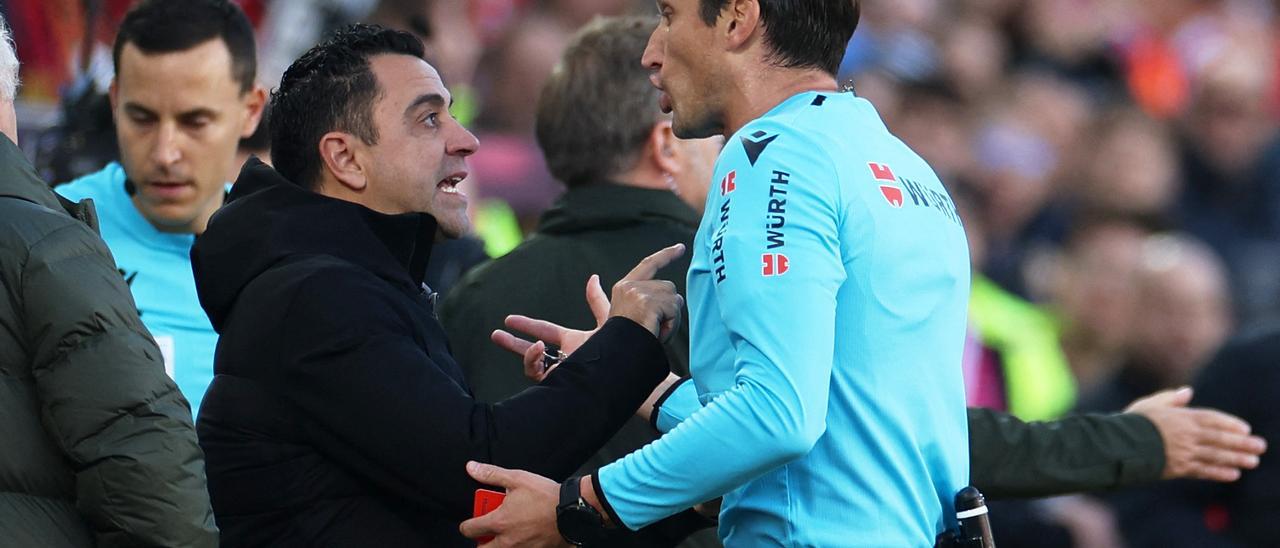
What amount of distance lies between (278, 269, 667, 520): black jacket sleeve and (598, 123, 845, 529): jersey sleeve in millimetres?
221

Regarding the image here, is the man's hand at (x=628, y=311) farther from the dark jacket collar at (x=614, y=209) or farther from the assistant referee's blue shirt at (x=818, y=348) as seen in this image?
the dark jacket collar at (x=614, y=209)

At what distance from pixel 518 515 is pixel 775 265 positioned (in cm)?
61

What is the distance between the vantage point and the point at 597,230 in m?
3.99

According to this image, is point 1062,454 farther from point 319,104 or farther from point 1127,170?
point 1127,170

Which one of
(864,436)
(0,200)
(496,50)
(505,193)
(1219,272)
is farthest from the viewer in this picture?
(1219,272)

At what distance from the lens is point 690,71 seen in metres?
3.04

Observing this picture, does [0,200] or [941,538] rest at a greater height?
[0,200]

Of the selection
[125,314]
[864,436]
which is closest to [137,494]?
[125,314]

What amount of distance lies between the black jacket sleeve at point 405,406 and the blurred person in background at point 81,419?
0.22m

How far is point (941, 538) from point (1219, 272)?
6571mm

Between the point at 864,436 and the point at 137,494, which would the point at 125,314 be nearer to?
the point at 137,494

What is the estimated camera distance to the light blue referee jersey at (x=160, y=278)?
4414 millimetres

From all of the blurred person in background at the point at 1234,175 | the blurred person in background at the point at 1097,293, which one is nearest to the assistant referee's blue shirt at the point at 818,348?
the blurred person in background at the point at 1097,293

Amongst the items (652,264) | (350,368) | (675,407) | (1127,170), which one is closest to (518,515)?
(350,368)
